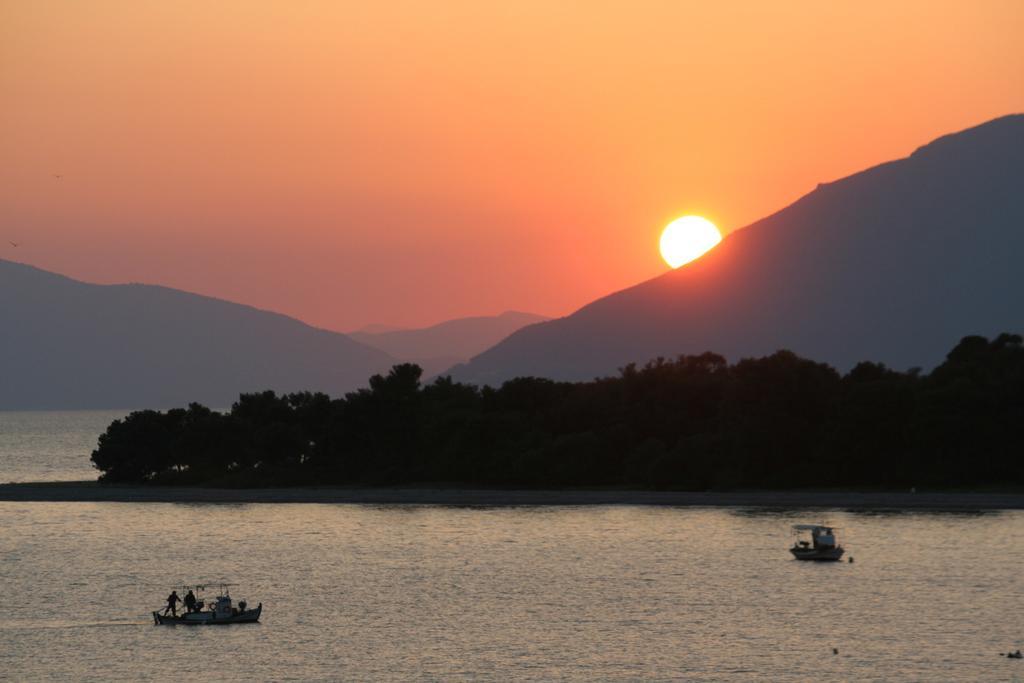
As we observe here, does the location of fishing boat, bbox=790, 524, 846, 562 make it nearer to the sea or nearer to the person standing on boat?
the sea

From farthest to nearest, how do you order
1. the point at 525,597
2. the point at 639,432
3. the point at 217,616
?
the point at 639,432 → the point at 525,597 → the point at 217,616

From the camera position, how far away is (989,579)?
88.9 meters

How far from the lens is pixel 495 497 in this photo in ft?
465

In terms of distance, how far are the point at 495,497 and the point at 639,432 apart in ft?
56.8

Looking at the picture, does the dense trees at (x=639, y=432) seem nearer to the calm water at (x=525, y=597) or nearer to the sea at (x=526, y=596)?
the sea at (x=526, y=596)

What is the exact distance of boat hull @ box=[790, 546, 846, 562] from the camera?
98688 mm

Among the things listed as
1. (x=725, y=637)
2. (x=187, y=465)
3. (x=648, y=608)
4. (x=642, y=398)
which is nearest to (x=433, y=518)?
(x=642, y=398)

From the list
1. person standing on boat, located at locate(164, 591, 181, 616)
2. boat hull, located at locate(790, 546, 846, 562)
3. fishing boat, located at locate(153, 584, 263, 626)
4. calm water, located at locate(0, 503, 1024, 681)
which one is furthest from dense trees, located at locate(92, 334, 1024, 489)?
person standing on boat, located at locate(164, 591, 181, 616)

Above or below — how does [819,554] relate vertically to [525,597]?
above

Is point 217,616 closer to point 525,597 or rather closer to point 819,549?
point 525,597

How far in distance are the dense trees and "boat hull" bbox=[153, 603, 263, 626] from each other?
68364 millimetres

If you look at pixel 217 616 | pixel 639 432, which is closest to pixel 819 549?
pixel 217 616

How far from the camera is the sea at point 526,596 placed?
66438mm

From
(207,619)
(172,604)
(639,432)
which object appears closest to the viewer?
(207,619)
